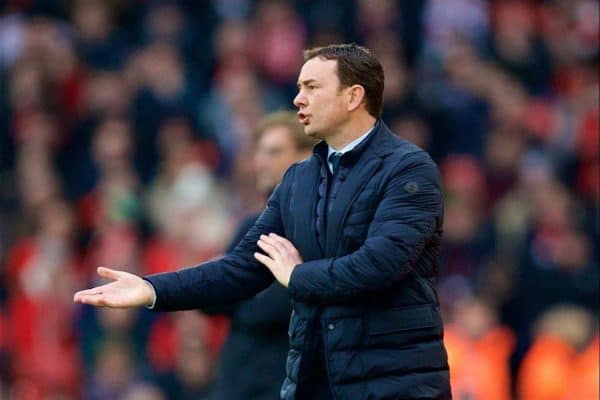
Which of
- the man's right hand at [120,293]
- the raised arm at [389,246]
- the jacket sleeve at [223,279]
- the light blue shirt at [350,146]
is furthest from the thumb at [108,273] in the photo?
the light blue shirt at [350,146]

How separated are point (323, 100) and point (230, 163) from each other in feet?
21.5

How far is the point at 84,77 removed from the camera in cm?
1276

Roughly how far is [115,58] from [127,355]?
11.0 feet

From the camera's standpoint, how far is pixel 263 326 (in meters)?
6.44

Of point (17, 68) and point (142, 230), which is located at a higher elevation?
point (17, 68)

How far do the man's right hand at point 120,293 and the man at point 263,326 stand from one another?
3.69ft

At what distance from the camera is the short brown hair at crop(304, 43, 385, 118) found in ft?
17.1

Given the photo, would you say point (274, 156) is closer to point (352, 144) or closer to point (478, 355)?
point (352, 144)

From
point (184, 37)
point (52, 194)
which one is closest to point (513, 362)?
point (52, 194)

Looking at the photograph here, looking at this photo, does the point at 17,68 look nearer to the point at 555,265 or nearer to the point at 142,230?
the point at 142,230

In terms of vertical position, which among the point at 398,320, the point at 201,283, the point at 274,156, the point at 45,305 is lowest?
the point at 45,305

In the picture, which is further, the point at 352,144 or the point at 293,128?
the point at 293,128

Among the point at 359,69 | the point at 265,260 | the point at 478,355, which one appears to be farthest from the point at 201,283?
the point at 478,355

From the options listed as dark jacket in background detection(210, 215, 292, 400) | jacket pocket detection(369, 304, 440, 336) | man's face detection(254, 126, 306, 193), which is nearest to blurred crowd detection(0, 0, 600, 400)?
man's face detection(254, 126, 306, 193)
